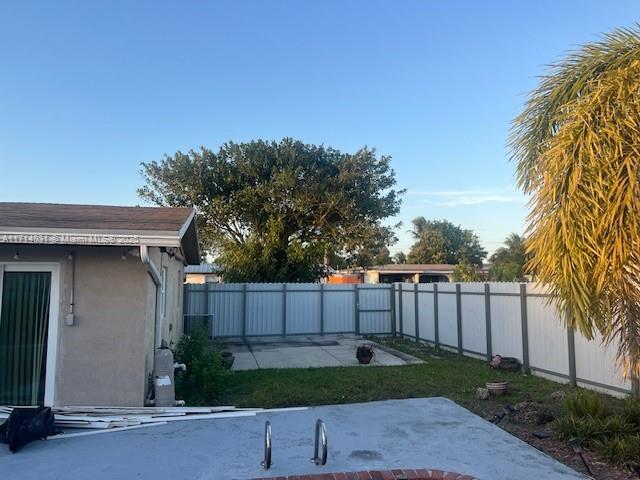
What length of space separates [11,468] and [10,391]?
225cm

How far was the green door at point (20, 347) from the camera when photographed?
20.9ft

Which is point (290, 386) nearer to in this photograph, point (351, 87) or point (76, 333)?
point (76, 333)

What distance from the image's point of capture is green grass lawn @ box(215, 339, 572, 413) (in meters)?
7.48

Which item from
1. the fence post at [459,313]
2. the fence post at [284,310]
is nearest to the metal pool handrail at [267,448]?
the fence post at [459,313]

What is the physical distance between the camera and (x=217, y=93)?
47.2 ft

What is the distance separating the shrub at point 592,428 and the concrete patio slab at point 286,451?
55 cm

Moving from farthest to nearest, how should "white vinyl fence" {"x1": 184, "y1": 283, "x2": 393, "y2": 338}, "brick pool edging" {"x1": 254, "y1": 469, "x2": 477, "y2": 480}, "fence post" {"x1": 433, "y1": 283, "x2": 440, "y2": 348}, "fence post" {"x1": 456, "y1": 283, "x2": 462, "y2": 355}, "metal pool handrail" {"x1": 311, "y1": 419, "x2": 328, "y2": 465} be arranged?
"white vinyl fence" {"x1": 184, "y1": 283, "x2": 393, "y2": 338}, "fence post" {"x1": 433, "y1": 283, "x2": 440, "y2": 348}, "fence post" {"x1": 456, "y1": 283, "x2": 462, "y2": 355}, "metal pool handrail" {"x1": 311, "y1": 419, "x2": 328, "y2": 465}, "brick pool edging" {"x1": 254, "y1": 469, "x2": 477, "y2": 480}

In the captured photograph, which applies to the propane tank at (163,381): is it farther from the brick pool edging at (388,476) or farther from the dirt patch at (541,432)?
the dirt patch at (541,432)

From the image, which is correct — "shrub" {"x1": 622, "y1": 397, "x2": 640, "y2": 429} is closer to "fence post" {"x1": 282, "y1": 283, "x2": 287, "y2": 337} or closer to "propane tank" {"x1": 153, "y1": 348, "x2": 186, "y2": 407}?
"propane tank" {"x1": 153, "y1": 348, "x2": 186, "y2": 407}

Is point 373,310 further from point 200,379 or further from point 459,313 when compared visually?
point 200,379

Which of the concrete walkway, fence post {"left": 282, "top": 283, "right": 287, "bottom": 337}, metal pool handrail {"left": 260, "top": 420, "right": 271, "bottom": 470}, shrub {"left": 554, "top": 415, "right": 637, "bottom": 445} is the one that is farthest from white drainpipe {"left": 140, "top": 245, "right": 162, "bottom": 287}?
fence post {"left": 282, "top": 283, "right": 287, "bottom": 337}

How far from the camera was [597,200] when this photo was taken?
4.05 meters

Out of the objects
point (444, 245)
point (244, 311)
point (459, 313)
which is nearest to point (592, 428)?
point (459, 313)

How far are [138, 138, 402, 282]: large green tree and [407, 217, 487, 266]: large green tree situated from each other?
3451cm
